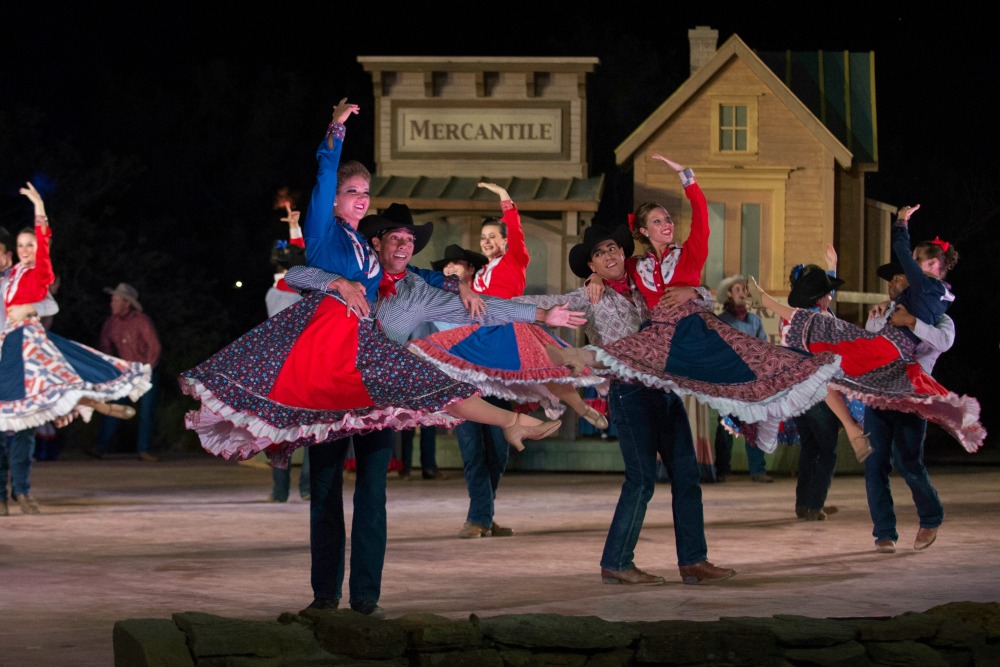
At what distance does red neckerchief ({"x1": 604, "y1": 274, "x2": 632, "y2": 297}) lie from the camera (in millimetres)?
8234

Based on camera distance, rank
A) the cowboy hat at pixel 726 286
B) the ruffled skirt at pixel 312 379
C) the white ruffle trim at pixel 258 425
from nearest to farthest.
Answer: the white ruffle trim at pixel 258 425 → the ruffled skirt at pixel 312 379 → the cowboy hat at pixel 726 286

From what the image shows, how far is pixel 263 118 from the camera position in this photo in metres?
32.2

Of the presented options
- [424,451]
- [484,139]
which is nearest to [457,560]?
[424,451]

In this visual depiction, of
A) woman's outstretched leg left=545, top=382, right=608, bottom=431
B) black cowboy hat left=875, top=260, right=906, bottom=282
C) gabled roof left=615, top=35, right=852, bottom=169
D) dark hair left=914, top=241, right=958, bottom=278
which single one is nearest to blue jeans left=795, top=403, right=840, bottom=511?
black cowboy hat left=875, top=260, right=906, bottom=282

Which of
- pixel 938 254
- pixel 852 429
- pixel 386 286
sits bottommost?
pixel 852 429

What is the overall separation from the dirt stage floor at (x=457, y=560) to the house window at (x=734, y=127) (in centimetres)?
886

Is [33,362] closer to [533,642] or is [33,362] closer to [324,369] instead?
[324,369]

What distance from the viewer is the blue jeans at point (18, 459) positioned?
39.0 ft

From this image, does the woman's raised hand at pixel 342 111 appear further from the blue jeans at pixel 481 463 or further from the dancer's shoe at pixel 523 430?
the blue jeans at pixel 481 463

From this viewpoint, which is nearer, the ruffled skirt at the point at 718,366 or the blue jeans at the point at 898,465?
the ruffled skirt at the point at 718,366

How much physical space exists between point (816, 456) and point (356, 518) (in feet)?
18.0

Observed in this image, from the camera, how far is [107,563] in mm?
8703

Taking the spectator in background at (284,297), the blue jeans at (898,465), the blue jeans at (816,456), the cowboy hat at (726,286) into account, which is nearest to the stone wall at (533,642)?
the blue jeans at (898,465)

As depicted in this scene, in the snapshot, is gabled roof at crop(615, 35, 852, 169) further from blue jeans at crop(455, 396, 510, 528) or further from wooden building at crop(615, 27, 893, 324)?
blue jeans at crop(455, 396, 510, 528)
